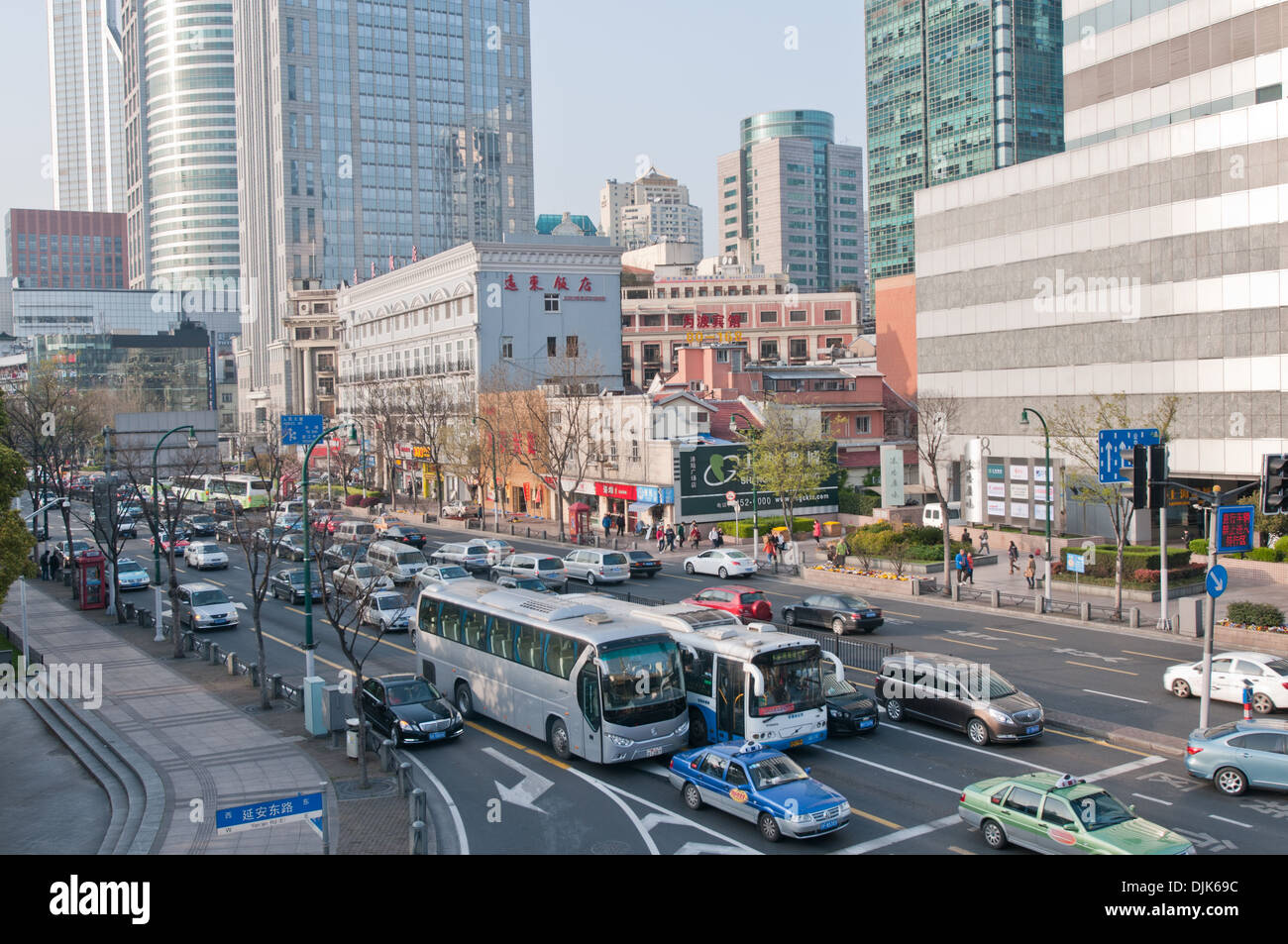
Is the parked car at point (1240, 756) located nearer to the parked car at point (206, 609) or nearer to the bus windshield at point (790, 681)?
the bus windshield at point (790, 681)

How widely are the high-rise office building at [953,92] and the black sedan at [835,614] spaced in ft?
351

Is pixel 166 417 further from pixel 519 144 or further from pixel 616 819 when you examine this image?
pixel 519 144

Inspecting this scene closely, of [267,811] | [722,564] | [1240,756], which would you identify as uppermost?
[267,811]

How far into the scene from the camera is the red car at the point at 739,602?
3450cm

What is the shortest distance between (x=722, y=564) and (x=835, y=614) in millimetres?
12767

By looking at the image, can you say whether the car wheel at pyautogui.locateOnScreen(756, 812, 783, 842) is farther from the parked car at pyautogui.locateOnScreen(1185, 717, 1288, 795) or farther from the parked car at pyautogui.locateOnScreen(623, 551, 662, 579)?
the parked car at pyautogui.locateOnScreen(623, 551, 662, 579)

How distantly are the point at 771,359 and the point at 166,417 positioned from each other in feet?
269

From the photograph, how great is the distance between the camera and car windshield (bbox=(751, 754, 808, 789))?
17.9m

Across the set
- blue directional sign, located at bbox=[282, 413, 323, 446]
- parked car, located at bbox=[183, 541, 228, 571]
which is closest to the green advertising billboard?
parked car, located at bbox=[183, 541, 228, 571]

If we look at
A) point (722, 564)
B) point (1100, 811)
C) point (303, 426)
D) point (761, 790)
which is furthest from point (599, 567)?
point (303, 426)

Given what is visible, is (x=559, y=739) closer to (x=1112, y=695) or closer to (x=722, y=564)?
(x=1112, y=695)

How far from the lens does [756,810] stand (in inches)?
694

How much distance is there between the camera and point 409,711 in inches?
941
